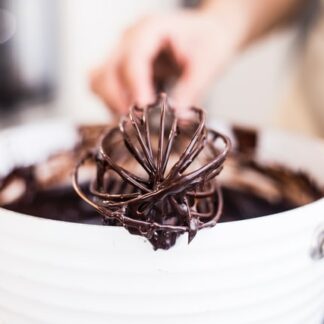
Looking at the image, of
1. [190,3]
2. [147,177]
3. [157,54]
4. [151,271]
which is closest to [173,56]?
[157,54]

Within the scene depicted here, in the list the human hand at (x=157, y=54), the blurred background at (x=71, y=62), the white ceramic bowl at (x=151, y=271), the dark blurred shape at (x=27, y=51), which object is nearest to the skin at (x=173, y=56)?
the human hand at (x=157, y=54)

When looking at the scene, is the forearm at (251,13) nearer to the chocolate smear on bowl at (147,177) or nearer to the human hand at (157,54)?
the human hand at (157,54)

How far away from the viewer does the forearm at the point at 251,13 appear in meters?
0.72

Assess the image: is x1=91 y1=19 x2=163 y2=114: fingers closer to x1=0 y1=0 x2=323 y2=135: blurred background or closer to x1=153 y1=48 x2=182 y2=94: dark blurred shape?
x1=153 y1=48 x2=182 y2=94: dark blurred shape

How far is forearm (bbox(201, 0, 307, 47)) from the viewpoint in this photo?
0.72 meters

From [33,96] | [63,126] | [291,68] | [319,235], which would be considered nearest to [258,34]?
[291,68]

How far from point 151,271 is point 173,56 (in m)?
0.38

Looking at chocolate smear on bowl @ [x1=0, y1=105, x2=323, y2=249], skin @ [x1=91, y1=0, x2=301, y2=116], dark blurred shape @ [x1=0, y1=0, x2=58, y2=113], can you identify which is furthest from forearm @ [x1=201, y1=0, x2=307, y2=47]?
dark blurred shape @ [x1=0, y1=0, x2=58, y2=113]

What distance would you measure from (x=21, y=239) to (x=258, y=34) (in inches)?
24.1

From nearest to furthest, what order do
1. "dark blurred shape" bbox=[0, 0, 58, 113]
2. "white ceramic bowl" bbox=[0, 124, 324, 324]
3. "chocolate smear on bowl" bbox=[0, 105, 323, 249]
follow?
1. "white ceramic bowl" bbox=[0, 124, 324, 324]
2. "chocolate smear on bowl" bbox=[0, 105, 323, 249]
3. "dark blurred shape" bbox=[0, 0, 58, 113]

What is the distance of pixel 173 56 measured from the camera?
0.61 m

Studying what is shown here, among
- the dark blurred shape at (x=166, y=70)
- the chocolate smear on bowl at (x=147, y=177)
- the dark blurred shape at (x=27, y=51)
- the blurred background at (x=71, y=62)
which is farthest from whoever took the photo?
the dark blurred shape at (x=27, y=51)

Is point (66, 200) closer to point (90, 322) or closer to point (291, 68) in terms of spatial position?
point (90, 322)

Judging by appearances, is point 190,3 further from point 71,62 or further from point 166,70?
point 166,70
